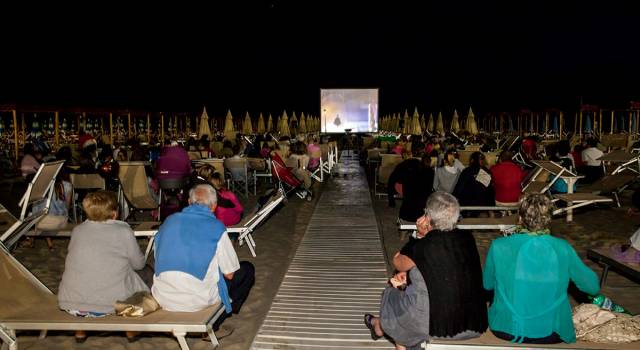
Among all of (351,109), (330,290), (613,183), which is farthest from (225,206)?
(351,109)

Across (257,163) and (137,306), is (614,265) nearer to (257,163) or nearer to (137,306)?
(137,306)

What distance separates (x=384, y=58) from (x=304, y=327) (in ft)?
176

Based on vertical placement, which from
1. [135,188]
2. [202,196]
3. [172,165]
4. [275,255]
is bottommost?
[275,255]

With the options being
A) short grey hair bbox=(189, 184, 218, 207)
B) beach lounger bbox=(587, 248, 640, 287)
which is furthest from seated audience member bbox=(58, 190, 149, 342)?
beach lounger bbox=(587, 248, 640, 287)

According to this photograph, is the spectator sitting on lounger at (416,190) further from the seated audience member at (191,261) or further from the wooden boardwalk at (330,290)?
the seated audience member at (191,261)

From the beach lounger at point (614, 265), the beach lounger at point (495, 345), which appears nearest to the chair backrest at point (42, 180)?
the beach lounger at point (495, 345)

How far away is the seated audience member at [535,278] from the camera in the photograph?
2463 mm

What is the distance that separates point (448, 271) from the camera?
2.51 m

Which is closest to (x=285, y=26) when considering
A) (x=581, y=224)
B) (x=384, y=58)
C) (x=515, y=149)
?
(x=384, y=58)

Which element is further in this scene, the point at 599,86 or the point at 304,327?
the point at 599,86

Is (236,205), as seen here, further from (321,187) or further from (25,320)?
(321,187)

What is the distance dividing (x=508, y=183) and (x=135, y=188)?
4.56 m

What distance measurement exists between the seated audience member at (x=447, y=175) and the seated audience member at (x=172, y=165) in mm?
3298

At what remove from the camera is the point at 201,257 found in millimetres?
2998
